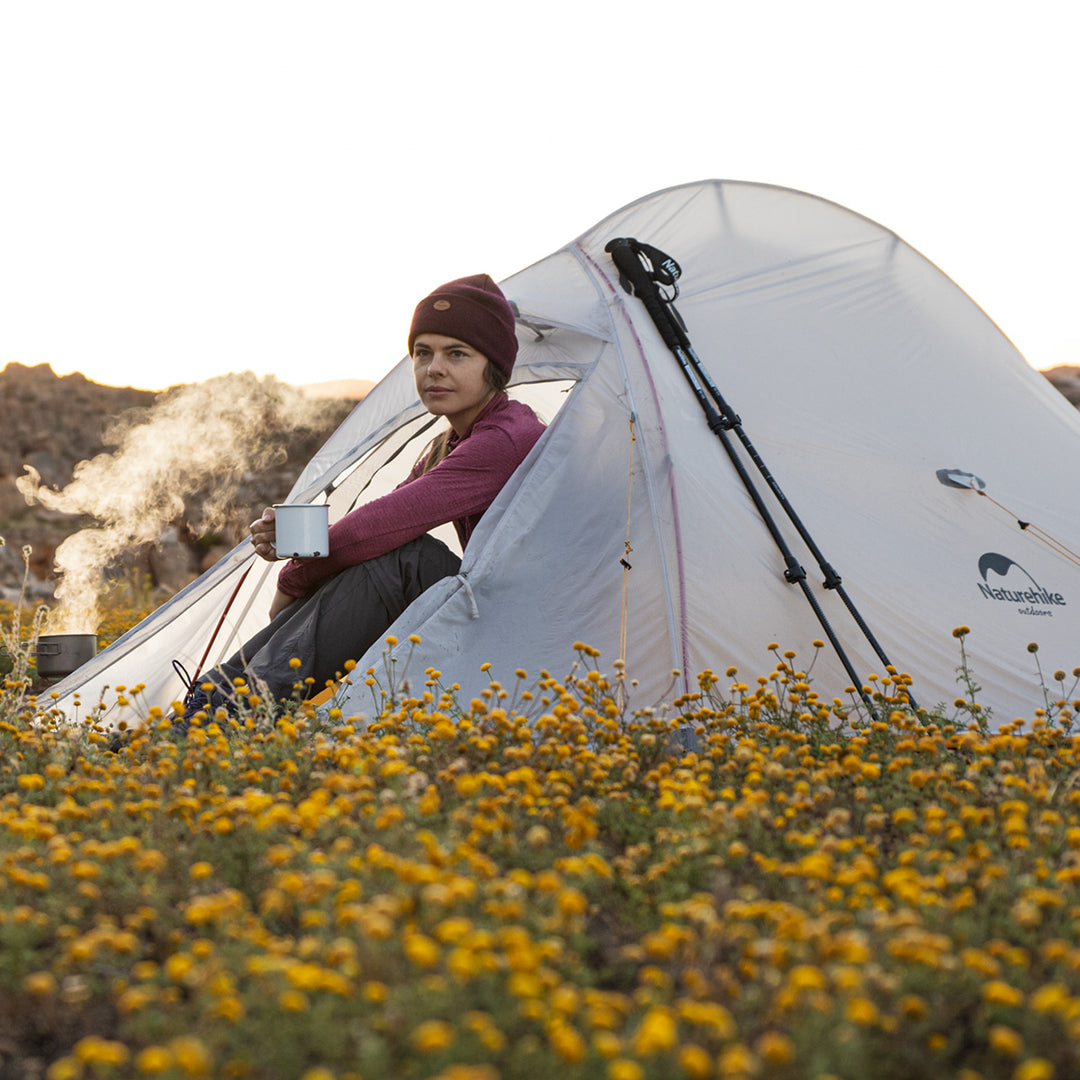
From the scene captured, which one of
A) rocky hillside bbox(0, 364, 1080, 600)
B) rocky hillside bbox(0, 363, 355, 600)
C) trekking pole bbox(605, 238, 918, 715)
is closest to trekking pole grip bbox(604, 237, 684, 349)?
trekking pole bbox(605, 238, 918, 715)

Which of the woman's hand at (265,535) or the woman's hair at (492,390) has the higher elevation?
the woman's hair at (492,390)

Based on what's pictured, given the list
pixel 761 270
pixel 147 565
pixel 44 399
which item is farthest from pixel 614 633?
pixel 44 399

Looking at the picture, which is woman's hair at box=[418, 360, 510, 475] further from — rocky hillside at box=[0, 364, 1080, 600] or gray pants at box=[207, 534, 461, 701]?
rocky hillside at box=[0, 364, 1080, 600]

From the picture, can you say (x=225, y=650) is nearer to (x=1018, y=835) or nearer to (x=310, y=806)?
(x=310, y=806)

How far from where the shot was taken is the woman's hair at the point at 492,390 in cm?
425

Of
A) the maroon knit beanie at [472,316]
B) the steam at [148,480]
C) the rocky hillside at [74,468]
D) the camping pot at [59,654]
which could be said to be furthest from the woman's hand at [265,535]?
the rocky hillside at [74,468]

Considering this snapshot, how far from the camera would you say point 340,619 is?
3.79 meters

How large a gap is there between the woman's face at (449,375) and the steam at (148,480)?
8.12ft

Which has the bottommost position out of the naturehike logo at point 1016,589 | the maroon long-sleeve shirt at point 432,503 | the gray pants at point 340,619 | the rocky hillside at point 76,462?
the naturehike logo at point 1016,589

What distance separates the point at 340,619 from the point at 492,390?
3.65 ft

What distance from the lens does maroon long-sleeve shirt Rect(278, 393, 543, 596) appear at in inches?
150

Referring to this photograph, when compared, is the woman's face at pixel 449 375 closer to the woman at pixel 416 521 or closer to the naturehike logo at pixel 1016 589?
the woman at pixel 416 521

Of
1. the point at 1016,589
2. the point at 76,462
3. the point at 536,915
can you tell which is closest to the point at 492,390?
the point at 1016,589

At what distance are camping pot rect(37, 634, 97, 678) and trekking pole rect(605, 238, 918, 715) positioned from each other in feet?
11.2
